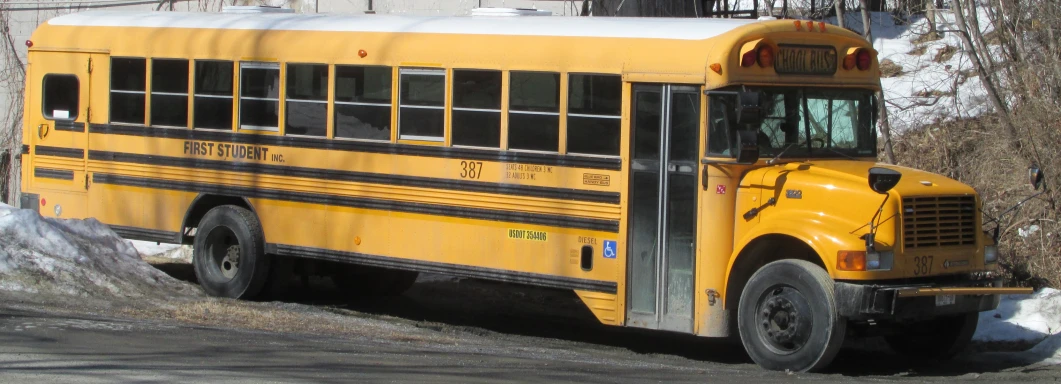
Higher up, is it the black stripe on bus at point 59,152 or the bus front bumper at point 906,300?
the black stripe on bus at point 59,152

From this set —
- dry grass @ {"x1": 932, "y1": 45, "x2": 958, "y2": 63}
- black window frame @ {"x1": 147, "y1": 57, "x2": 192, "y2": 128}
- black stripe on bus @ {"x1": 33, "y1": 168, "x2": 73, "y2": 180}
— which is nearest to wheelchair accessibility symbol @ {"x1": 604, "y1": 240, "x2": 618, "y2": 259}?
black window frame @ {"x1": 147, "y1": 57, "x2": 192, "y2": 128}

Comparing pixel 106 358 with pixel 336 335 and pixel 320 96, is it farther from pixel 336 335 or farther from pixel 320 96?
pixel 320 96

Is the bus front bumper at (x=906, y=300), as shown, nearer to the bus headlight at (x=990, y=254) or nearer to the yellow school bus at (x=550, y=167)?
the yellow school bus at (x=550, y=167)

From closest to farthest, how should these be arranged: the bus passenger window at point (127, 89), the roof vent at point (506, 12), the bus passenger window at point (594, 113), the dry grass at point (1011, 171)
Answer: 1. the bus passenger window at point (594, 113)
2. the roof vent at point (506, 12)
3. the dry grass at point (1011, 171)
4. the bus passenger window at point (127, 89)

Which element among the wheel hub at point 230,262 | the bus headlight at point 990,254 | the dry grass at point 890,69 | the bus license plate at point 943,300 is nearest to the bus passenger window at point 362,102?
the wheel hub at point 230,262

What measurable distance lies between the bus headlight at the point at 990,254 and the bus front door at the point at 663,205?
1.97 meters

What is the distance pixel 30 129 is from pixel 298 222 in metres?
3.26

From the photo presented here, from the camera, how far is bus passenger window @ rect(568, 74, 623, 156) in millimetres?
9016

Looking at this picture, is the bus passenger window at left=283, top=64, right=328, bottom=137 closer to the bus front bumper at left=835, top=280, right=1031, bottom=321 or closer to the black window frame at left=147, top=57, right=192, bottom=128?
the black window frame at left=147, top=57, right=192, bottom=128

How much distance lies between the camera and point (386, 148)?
33.5 ft

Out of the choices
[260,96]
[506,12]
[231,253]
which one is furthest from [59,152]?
[506,12]

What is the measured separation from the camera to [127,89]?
462 inches

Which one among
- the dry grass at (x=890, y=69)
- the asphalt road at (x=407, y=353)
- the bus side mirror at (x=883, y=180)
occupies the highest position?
the dry grass at (x=890, y=69)

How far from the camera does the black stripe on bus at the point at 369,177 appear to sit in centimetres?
927
